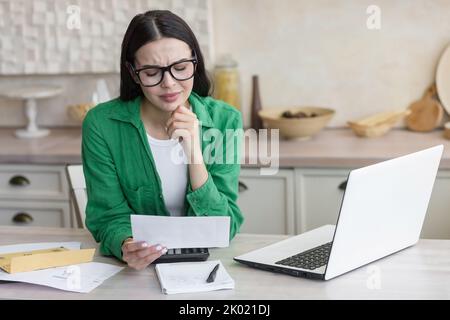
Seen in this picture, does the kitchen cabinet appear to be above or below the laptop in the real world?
below

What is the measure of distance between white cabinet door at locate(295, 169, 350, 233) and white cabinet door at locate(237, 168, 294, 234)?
1.4 inches

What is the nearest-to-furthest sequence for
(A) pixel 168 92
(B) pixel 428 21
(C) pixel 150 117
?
(A) pixel 168 92
(C) pixel 150 117
(B) pixel 428 21

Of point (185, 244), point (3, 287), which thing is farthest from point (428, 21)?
point (3, 287)

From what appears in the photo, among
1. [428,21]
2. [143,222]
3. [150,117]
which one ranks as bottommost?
[143,222]

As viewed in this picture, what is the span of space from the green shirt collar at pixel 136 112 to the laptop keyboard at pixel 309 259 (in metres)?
0.47

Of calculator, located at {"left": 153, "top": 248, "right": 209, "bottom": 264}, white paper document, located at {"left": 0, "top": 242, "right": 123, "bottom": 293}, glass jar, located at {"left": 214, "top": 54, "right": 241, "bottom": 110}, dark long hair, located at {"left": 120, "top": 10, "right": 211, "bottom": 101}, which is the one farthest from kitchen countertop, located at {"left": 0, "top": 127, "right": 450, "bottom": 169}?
white paper document, located at {"left": 0, "top": 242, "right": 123, "bottom": 293}

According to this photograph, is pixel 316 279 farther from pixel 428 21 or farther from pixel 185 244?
pixel 428 21

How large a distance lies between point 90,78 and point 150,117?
162cm

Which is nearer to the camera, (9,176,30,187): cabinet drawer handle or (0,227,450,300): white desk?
(0,227,450,300): white desk

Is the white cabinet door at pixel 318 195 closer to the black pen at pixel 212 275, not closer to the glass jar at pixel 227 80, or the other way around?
the glass jar at pixel 227 80

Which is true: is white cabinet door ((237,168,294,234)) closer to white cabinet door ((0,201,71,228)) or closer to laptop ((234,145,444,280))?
white cabinet door ((0,201,71,228))

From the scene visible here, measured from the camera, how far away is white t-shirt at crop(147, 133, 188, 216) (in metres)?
2.17

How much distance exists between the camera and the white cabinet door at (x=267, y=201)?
3148mm

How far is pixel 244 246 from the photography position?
2.01 metres
